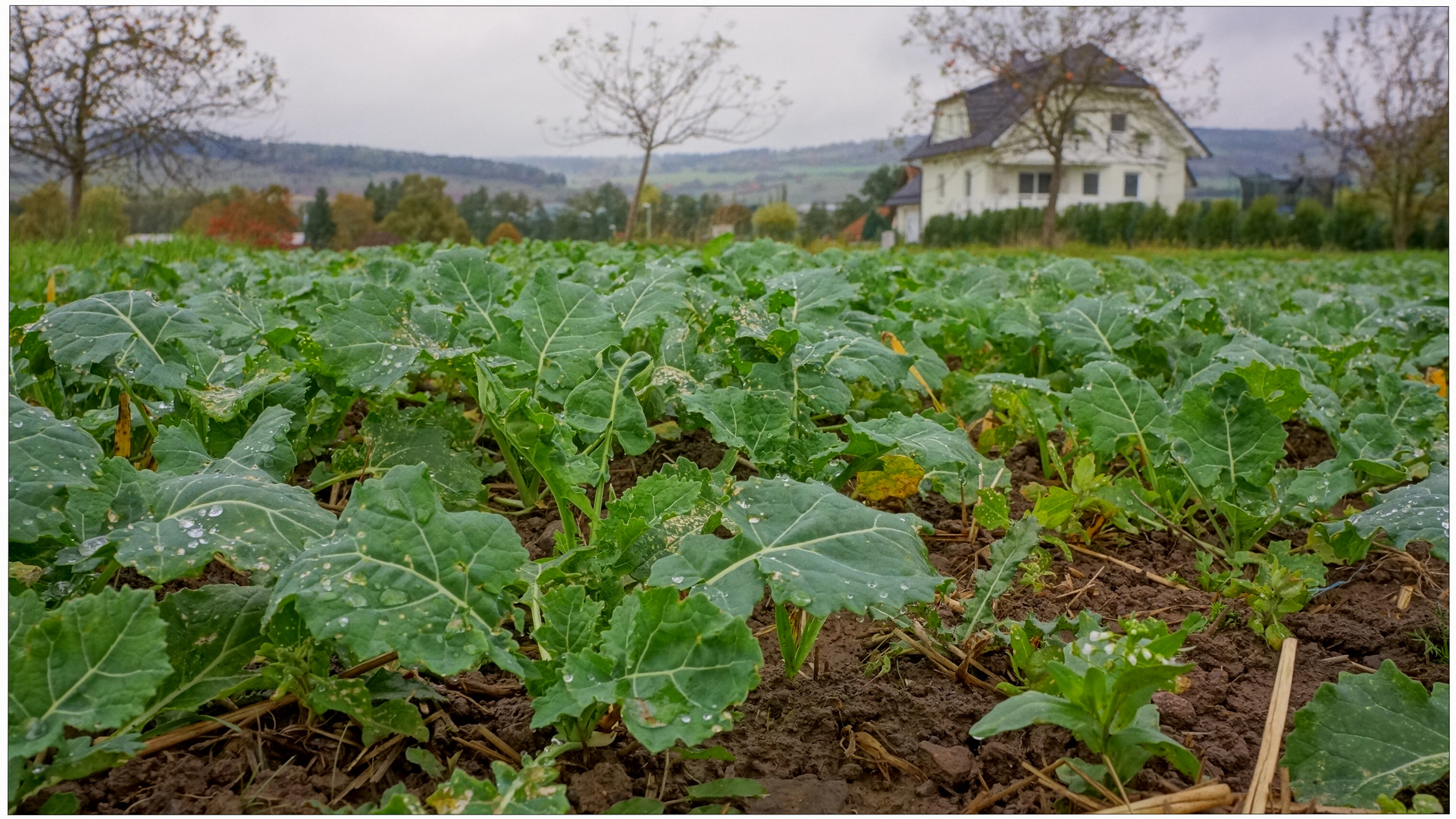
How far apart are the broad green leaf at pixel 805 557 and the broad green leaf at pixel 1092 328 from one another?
154cm

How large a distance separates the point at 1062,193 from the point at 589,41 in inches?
1297

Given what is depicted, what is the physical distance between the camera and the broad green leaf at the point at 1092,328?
2.74 m

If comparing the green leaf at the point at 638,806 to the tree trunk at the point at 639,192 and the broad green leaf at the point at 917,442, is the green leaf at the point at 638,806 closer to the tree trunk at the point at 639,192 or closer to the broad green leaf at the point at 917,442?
the broad green leaf at the point at 917,442

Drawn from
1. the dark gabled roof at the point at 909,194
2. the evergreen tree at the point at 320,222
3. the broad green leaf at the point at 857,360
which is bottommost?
the broad green leaf at the point at 857,360

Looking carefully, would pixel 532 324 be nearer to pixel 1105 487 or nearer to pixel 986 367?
pixel 1105 487

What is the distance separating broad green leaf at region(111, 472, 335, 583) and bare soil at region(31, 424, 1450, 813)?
0.27 meters

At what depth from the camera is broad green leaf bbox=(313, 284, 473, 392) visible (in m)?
1.84

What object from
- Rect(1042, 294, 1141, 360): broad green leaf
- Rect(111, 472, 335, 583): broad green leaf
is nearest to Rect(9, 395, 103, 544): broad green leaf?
Rect(111, 472, 335, 583): broad green leaf

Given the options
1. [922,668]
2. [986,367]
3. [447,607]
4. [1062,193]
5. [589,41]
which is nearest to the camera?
[447,607]

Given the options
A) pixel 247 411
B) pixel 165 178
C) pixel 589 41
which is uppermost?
pixel 589 41

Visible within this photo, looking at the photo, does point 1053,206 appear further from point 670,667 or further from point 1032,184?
point 670,667

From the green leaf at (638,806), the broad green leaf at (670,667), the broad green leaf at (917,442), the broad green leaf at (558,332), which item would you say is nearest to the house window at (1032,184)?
the broad green leaf at (558,332)

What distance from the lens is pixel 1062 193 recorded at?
163ft

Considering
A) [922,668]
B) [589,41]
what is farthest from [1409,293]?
[589,41]
